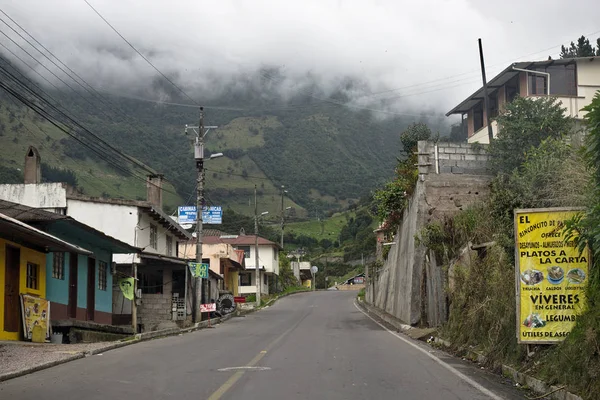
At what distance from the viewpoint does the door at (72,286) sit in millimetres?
25938

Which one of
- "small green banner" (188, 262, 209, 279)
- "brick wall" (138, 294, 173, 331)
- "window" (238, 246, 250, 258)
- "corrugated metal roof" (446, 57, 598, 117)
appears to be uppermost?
"corrugated metal roof" (446, 57, 598, 117)

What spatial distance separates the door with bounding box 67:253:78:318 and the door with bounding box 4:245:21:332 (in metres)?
5.70

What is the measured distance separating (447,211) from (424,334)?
25.4 feet

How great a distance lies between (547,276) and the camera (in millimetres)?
11711

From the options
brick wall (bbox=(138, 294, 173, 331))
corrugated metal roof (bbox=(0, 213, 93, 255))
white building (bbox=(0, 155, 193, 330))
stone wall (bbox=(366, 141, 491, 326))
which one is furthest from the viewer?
brick wall (bbox=(138, 294, 173, 331))

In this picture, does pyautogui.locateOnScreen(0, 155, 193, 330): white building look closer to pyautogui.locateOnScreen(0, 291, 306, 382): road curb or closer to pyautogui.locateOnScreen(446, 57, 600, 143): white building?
pyautogui.locateOnScreen(0, 291, 306, 382): road curb

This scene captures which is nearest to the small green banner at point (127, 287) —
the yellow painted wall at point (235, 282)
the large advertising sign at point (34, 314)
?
the large advertising sign at point (34, 314)

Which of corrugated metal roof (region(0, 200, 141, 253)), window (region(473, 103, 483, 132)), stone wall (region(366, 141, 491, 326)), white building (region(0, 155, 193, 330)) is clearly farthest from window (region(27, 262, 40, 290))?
window (region(473, 103, 483, 132))

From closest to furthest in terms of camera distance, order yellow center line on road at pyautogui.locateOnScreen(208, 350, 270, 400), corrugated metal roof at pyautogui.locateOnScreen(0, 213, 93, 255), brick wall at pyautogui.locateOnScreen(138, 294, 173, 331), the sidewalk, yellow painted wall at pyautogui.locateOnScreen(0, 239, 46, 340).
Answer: yellow center line on road at pyautogui.locateOnScreen(208, 350, 270, 400) < the sidewalk < corrugated metal roof at pyautogui.locateOnScreen(0, 213, 93, 255) < yellow painted wall at pyautogui.locateOnScreen(0, 239, 46, 340) < brick wall at pyautogui.locateOnScreen(138, 294, 173, 331)

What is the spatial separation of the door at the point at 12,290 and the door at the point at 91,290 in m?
7.79

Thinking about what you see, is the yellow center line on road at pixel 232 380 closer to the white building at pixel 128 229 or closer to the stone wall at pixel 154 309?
the white building at pixel 128 229

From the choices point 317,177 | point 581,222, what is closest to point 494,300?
point 581,222

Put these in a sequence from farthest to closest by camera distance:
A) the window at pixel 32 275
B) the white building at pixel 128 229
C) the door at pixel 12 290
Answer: the white building at pixel 128 229
the window at pixel 32 275
the door at pixel 12 290

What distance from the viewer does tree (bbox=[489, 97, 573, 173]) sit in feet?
90.3
